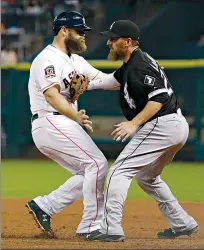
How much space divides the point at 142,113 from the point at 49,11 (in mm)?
13756

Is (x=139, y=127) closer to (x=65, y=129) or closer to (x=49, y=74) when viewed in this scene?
(x=65, y=129)

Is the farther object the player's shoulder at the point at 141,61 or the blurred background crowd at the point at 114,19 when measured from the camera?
the blurred background crowd at the point at 114,19

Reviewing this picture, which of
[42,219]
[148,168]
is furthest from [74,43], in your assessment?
[42,219]

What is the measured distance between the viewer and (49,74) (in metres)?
5.80

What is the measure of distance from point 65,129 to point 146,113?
0.73 m

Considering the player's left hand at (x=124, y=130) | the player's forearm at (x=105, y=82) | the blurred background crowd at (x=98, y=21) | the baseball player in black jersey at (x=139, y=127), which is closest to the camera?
the player's left hand at (x=124, y=130)

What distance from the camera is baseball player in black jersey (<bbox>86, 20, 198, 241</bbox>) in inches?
221

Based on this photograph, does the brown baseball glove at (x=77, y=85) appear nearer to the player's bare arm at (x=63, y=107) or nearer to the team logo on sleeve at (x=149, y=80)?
the player's bare arm at (x=63, y=107)

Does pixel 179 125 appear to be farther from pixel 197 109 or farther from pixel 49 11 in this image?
pixel 49 11

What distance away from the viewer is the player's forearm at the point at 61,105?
5.71 m

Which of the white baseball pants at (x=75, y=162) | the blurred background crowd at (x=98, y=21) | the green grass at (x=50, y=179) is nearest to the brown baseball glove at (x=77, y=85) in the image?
the white baseball pants at (x=75, y=162)

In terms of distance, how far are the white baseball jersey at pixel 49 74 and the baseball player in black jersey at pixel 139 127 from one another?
389 millimetres

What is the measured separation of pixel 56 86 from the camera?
229 inches

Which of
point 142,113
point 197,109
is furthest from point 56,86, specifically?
point 197,109
